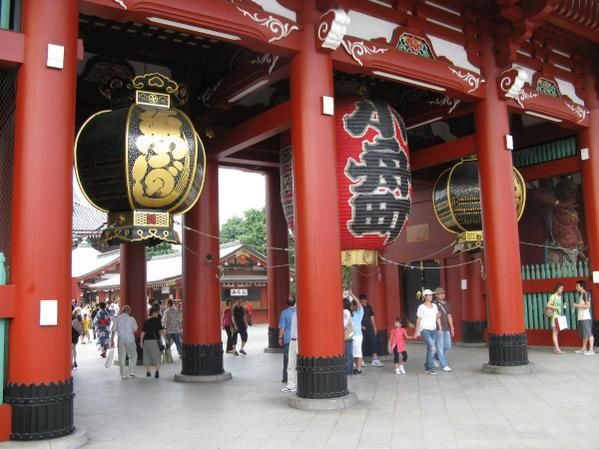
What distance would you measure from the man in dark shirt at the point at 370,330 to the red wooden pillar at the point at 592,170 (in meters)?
4.74

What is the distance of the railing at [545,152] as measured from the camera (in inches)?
532

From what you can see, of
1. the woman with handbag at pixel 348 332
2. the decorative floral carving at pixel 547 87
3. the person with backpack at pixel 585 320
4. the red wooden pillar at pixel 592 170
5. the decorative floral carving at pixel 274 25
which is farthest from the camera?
the red wooden pillar at pixel 592 170

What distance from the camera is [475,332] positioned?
51.1ft

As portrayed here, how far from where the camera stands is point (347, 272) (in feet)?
117

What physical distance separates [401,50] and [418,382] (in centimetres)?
507

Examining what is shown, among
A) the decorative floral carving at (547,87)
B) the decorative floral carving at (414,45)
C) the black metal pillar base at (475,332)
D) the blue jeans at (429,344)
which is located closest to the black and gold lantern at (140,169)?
the decorative floral carving at (414,45)

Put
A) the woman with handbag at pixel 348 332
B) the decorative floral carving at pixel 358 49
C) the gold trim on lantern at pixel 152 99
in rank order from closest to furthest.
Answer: the gold trim on lantern at pixel 152 99, the decorative floral carving at pixel 358 49, the woman with handbag at pixel 348 332

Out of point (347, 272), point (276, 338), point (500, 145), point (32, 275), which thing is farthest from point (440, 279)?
point (347, 272)

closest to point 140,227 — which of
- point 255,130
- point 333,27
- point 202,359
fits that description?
point 255,130

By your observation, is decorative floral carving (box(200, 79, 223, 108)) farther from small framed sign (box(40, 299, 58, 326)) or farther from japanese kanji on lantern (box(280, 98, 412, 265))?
small framed sign (box(40, 299, 58, 326))

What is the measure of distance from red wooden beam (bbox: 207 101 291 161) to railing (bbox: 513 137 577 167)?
7.42m

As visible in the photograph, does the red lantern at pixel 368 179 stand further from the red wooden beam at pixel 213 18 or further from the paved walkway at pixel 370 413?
the paved walkway at pixel 370 413

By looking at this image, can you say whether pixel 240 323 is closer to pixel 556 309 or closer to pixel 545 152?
pixel 556 309

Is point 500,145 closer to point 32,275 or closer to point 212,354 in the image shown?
point 212,354
